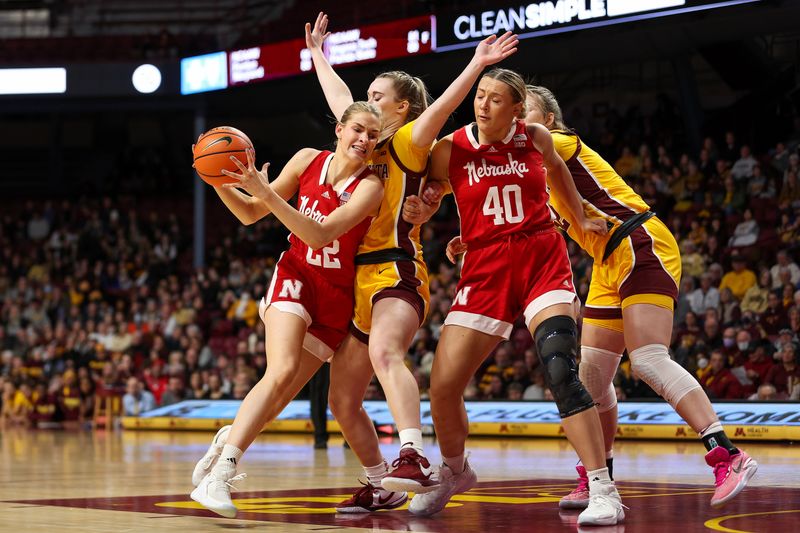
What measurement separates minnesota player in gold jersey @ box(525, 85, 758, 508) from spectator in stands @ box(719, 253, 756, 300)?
965 centimetres

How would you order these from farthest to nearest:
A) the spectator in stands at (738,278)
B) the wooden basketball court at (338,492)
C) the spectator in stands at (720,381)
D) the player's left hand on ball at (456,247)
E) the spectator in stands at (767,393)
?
the spectator in stands at (738,278), the spectator in stands at (720,381), the spectator in stands at (767,393), the player's left hand on ball at (456,247), the wooden basketball court at (338,492)

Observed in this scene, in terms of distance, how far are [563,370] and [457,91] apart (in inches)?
56.9

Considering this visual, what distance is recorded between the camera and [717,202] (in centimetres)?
1766

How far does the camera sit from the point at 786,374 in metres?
13.7

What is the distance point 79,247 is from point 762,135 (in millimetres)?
15252

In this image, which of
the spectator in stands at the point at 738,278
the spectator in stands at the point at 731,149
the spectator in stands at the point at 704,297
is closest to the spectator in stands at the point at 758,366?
the spectator in stands at the point at 704,297

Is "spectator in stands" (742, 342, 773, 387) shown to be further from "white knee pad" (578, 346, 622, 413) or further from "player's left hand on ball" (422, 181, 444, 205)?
"player's left hand on ball" (422, 181, 444, 205)

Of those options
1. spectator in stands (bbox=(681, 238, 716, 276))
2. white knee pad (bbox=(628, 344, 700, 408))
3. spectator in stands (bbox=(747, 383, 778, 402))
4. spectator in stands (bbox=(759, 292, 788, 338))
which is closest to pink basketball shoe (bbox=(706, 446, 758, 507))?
white knee pad (bbox=(628, 344, 700, 408))

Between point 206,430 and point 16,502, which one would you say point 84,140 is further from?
point 16,502

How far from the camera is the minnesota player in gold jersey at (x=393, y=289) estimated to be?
5.52 metres

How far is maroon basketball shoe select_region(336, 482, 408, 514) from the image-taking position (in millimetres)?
5852

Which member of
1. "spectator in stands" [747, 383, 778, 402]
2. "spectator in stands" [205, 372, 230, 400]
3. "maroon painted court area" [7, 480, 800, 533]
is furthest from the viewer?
"spectator in stands" [205, 372, 230, 400]

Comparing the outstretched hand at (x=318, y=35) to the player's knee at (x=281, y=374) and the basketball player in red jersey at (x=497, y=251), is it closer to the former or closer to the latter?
the basketball player in red jersey at (x=497, y=251)

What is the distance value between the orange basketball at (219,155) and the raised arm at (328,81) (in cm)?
79
